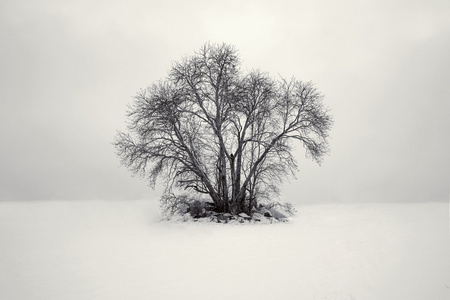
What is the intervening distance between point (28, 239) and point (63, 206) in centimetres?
1012

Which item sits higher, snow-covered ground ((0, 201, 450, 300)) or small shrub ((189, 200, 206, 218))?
small shrub ((189, 200, 206, 218))

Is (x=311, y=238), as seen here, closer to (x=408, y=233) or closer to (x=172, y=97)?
(x=408, y=233)

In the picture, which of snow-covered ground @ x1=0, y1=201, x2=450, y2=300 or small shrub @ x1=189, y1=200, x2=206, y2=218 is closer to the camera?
snow-covered ground @ x1=0, y1=201, x2=450, y2=300

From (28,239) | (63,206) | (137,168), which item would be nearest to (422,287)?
(28,239)

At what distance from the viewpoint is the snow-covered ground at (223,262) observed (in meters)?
8.21

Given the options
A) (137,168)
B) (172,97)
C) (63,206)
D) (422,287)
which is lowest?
(422,287)

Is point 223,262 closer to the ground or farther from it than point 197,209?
closer to the ground

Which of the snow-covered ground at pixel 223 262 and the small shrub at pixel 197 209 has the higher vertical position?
the small shrub at pixel 197 209

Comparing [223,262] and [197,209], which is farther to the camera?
→ [197,209]

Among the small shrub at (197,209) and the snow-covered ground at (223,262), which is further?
the small shrub at (197,209)

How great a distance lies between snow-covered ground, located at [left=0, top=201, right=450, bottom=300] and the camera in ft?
26.9

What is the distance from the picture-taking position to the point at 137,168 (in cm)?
2053

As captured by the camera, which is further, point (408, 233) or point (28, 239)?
point (408, 233)

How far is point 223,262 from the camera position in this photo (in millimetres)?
10117
